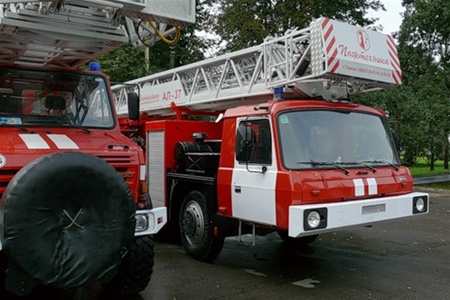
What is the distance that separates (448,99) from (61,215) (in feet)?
56.4

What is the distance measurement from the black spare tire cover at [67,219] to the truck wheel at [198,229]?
283 centimetres

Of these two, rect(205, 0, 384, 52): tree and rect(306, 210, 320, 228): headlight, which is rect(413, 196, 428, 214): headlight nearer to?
rect(306, 210, 320, 228): headlight

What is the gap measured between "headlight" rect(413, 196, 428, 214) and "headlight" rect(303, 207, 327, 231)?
172 centimetres

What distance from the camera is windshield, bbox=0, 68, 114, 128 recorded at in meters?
5.00

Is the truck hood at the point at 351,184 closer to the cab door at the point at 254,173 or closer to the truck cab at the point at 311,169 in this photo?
the truck cab at the point at 311,169

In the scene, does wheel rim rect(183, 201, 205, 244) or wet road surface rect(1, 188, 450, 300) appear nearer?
wet road surface rect(1, 188, 450, 300)

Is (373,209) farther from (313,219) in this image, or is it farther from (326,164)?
(313,219)

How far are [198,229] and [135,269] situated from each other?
2.16 meters

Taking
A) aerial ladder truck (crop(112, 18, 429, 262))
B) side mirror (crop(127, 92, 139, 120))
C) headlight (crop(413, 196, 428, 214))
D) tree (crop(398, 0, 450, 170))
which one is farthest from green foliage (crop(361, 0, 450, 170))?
side mirror (crop(127, 92, 139, 120))

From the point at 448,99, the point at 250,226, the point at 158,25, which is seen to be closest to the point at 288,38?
the point at 158,25

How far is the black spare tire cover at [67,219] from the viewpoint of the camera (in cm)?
368

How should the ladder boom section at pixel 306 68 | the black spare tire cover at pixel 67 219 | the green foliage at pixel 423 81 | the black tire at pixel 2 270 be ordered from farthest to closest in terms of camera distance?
the green foliage at pixel 423 81
the ladder boom section at pixel 306 68
the black tire at pixel 2 270
the black spare tire cover at pixel 67 219

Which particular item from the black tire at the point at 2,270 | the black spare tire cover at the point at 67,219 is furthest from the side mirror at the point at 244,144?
the black tire at the point at 2,270

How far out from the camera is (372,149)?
21.1 feet
